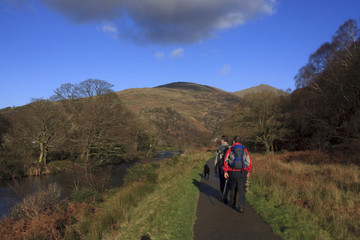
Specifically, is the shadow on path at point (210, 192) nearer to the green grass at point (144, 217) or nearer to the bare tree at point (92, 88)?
the green grass at point (144, 217)

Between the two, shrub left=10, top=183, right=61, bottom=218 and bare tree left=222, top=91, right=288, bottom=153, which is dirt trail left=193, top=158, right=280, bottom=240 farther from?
bare tree left=222, top=91, right=288, bottom=153

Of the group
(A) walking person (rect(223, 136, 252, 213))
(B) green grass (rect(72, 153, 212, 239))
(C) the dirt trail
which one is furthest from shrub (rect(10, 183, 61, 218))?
(A) walking person (rect(223, 136, 252, 213))

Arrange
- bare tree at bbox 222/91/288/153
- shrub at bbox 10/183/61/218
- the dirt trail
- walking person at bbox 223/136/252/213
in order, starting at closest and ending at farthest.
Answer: the dirt trail < walking person at bbox 223/136/252/213 < shrub at bbox 10/183/61/218 < bare tree at bbox 222/91/288/153

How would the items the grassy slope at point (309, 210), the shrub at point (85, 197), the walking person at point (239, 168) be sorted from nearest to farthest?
the grassy slope at point (309, 210) < the walking person at point (239, 168) < the shrub at point (85, 197)

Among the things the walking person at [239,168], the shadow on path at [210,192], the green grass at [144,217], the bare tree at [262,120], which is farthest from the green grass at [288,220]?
the bare tree at [262,120]

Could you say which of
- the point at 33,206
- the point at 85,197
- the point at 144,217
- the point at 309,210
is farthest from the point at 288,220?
the point at 33,206

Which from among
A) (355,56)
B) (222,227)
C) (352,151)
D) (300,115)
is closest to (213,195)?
(222,227)

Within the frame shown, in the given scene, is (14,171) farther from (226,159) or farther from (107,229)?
(226,159)

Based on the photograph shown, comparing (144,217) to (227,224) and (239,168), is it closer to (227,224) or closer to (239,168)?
(227,224)

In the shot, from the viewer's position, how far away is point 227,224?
5758 mm

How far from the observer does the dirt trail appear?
5.08m

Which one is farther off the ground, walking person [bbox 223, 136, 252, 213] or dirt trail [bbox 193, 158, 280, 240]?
walking person [bbox 223, 136, 252, 213]

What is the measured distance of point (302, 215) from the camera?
5.86 metres

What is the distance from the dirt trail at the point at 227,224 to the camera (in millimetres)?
5082
